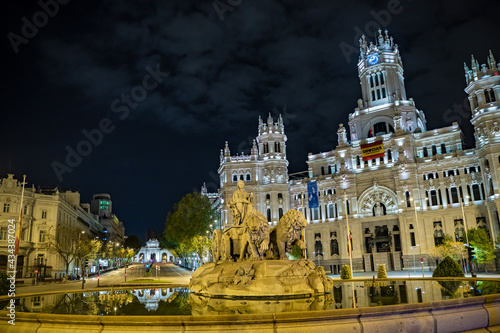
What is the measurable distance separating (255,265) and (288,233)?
3.03 metres

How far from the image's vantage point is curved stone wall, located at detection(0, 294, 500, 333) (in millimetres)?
8797

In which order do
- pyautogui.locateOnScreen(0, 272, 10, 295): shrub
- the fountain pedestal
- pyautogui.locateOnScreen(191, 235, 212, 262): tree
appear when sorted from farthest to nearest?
pyautogui.locateOnScreen(191, 235, 212, 262): tree → pyautogui.locateOnScreen(0, 272, 10, 295): shrub → the fountain pedestal

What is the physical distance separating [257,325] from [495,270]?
2450 inches

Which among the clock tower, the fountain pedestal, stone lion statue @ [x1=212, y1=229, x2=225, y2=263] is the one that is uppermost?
the clock tower

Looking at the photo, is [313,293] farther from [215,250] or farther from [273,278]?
[215,250]

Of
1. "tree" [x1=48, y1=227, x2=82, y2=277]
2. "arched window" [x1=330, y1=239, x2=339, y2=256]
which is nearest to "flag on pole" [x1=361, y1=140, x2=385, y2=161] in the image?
"arched window" [x1=330, y1=239, x2=339, y2=256]

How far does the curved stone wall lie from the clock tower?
73.1 metres

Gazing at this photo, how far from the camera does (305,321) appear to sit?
8875 mm

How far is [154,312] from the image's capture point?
13.1m

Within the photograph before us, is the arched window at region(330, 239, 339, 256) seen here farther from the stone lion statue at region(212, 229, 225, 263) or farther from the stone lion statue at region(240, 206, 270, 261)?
the stone lion statue at region(240, 206, 270, 261)

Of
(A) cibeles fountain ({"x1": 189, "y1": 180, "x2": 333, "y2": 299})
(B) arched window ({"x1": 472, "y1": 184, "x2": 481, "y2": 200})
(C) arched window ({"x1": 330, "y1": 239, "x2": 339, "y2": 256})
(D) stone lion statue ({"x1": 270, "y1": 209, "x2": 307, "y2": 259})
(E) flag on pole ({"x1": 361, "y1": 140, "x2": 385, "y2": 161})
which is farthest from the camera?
(C) arched window ({"x1": 330, "y1": 239, "x2": 339, "y2": 256})

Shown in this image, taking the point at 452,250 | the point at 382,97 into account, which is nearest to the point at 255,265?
the point at 452,250

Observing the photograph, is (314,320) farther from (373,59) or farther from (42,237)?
(373,59)

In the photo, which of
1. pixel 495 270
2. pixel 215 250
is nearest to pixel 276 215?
pixel 495 270
